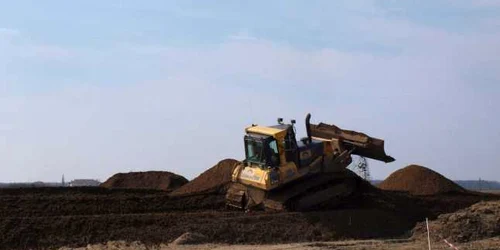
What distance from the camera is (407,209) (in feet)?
78.8

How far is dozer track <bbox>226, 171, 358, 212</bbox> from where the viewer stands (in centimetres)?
2192

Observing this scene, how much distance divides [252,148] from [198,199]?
424cm

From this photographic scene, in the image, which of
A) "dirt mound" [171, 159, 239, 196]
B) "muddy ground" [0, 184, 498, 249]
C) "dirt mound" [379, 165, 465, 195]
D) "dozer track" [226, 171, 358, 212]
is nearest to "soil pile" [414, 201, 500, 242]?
"muddy ground" [0, 184, 498, 249]

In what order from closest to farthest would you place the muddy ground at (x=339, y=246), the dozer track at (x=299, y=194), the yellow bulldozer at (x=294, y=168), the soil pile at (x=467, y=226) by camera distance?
the muddy ground at (x=339, y=246) → the soil pile at (x=467, y=226) → the yellow bulldozer at (x=294, y=168) → the dozer track at (x=299, y=194)

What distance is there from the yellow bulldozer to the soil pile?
148 inches

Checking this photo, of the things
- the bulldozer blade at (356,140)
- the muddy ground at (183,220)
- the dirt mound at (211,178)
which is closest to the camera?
the muddy ground at (183,220)

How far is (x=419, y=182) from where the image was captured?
108 ft

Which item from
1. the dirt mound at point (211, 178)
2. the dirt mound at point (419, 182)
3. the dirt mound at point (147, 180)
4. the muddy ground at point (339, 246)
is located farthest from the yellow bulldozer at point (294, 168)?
the dirt mound at point (147, 180)

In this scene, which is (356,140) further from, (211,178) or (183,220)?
(211,178)

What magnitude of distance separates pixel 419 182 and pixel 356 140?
35.9 feet

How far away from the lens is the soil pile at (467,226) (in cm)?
1824

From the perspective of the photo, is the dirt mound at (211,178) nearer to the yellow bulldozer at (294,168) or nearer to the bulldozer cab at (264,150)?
the yellow bulldozer at (294,168)

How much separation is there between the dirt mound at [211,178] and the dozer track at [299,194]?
22.5 feet

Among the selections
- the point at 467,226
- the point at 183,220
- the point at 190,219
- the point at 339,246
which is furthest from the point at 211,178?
the point at 467,226
